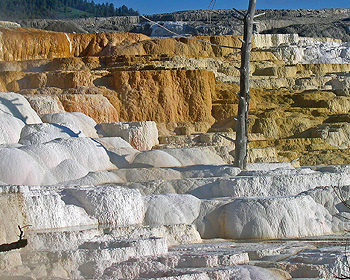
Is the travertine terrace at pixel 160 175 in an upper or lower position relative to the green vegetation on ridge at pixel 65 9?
lower

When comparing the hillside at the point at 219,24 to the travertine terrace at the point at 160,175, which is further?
the hillside at the point at 219,24

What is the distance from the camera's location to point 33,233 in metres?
9.17

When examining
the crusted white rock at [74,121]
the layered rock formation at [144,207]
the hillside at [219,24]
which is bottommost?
the layered rock formation at [144,207]

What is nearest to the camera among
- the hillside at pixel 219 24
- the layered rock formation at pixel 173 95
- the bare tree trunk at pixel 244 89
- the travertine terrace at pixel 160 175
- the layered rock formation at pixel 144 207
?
the layered rock formation at pixel 144 207

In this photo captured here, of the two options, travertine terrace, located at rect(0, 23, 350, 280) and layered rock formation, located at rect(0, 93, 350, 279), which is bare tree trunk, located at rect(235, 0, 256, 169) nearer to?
travertine terrace, located at rect(0, 23, 350, 280)

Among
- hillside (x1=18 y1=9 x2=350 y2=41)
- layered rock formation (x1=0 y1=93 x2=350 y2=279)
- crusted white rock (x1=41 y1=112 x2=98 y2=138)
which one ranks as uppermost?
hillside (x1=18 y1=9 x2=350 y2=41)

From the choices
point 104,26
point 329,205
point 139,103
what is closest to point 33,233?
point 329,205

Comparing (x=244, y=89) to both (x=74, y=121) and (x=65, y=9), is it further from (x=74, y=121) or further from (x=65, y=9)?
(x=65, y=9)

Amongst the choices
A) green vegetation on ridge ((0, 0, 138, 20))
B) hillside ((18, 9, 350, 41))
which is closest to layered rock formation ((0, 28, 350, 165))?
hillside ((18, 9, 350, 41))

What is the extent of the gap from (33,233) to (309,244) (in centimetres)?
401

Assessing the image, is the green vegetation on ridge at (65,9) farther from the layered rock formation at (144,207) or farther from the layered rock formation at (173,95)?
the layered rock formation at (144,207)

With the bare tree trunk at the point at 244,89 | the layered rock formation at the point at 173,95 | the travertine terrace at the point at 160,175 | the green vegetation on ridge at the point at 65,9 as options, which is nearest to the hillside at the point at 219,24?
the green vegetation on ridge at the point at 65,9

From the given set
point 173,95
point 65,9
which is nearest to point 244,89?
point 173,95

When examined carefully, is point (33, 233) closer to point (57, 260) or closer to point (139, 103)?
point (57, 260)
